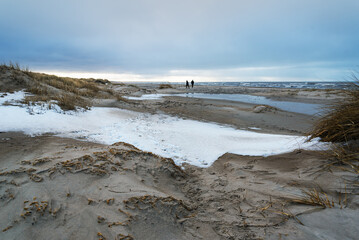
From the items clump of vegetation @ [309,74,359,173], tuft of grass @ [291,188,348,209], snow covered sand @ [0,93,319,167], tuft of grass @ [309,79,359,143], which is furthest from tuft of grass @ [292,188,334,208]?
snow covered sand @ [0,93,319,167]

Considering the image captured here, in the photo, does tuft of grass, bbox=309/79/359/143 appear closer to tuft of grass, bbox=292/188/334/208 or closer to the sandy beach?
the sandy beach

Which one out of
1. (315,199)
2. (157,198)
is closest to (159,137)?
(157,198)

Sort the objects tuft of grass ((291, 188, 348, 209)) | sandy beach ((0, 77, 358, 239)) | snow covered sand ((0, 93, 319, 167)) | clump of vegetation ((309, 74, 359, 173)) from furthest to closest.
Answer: snow covered sand ((0, 93, 319, 167)) < clump of vegetation ((309, 74, 359, 173)) < tuft of grass ((291, 188, 348, 209)) < sandy beach ((0, 77, 358, 239))

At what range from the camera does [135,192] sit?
6.77 ft

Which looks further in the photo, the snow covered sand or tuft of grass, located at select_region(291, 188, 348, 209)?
the snow covered sand

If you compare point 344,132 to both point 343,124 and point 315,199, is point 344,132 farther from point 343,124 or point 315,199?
point 315,199

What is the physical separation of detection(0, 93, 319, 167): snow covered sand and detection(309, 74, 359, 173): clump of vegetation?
28cm

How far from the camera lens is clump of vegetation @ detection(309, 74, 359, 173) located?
2379 millimetres

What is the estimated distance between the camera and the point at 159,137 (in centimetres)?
520

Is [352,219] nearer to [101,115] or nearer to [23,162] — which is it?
[23,162]

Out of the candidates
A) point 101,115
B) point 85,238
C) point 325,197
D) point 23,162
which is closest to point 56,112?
point 101,115

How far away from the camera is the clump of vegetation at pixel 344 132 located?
238 cm

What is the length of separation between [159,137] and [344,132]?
12.6 ft

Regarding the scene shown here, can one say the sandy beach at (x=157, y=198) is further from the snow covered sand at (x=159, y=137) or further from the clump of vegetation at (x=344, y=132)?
the snow covered sand at (x=159, y=137)
